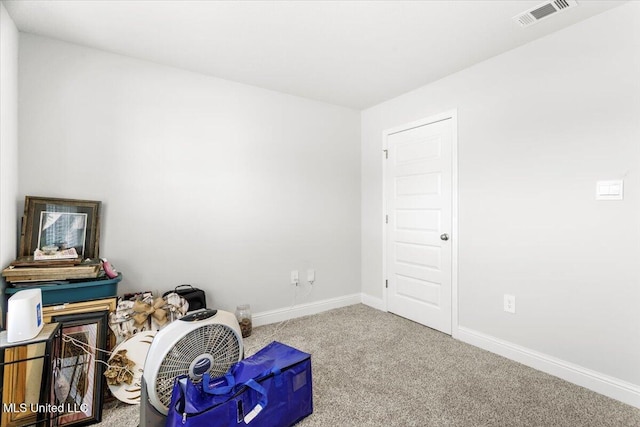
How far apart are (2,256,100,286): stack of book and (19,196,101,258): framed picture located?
14cm

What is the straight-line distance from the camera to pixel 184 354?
142cm

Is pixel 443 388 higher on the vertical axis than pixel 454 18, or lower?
lower

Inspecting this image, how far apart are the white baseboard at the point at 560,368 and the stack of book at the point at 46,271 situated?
2.87 m

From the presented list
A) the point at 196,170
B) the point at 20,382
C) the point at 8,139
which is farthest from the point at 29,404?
the point at 196,170

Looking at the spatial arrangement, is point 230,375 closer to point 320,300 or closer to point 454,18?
point 320,300

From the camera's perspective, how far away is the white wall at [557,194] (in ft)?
6.17

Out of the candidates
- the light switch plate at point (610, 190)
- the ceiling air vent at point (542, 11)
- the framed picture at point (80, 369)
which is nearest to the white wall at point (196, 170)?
the framed picture at point (80, 369)

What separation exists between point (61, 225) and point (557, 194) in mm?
3436

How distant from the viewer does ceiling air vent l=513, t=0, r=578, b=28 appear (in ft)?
6.05

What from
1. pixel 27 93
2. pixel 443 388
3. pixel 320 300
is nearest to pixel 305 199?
pixel 320 300

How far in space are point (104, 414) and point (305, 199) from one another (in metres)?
2.34

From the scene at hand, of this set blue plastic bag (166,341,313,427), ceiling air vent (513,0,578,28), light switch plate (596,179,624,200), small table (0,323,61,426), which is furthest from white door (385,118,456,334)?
small table (0,323,61,426)

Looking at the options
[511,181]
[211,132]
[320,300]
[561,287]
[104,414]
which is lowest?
Answer: [104,414]

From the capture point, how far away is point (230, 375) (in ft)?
5.00
